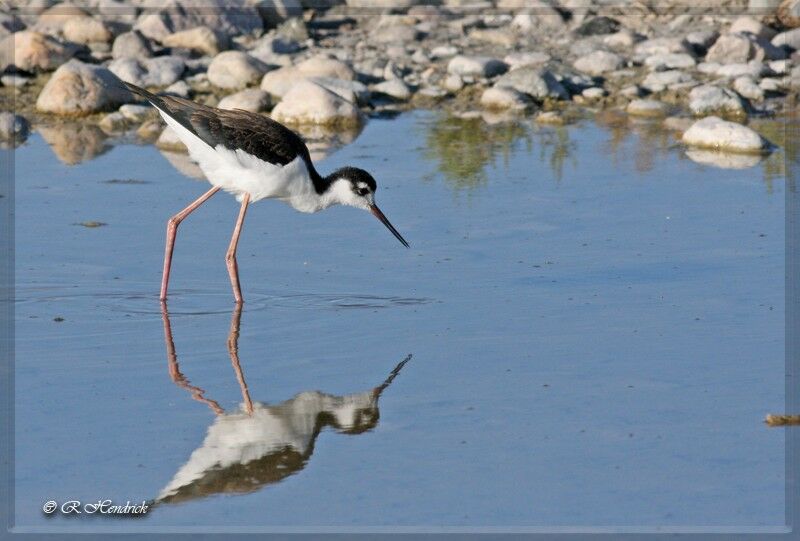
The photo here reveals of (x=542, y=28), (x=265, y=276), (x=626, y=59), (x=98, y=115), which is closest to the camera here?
(x=265, y=276)

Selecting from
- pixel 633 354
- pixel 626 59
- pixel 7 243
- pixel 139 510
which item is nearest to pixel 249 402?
pixel 139 510

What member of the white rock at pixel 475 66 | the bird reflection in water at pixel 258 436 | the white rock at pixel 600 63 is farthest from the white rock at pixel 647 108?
the bird reflection in water at pixel 258 436

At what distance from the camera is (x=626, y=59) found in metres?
13.5

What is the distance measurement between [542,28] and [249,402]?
30.7 ft

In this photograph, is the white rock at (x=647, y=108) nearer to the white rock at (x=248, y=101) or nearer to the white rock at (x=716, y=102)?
the white rock at (x=716, y=102)

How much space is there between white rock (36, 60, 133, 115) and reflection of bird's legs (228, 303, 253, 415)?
5.47 meters

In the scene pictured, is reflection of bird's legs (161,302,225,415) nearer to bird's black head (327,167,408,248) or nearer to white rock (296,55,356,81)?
bird's black head (327,167,408,248)

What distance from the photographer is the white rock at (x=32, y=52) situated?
42.5ft

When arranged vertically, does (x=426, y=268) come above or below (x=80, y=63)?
above

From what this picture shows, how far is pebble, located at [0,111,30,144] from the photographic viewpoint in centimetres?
1130

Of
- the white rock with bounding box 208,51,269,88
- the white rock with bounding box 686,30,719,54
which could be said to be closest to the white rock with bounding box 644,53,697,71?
the white rock with bounding box 686,30,719,54

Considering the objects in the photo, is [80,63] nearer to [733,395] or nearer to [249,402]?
[249,402]

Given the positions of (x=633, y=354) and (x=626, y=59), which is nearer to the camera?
(x=633, y=354)

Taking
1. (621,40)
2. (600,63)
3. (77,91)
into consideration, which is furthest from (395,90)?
(77,91)
